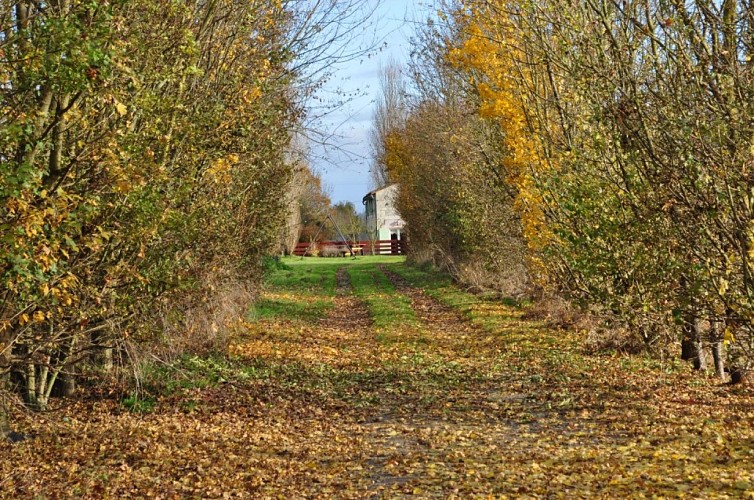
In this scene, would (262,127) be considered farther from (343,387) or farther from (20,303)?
(20,303)

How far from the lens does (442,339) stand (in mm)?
19672

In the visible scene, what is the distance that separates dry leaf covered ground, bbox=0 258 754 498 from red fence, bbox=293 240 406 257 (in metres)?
56.6

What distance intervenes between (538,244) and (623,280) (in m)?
5.23

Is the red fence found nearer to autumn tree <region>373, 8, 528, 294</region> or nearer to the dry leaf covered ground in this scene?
autumn tree <region>373, 8, 528, 294</region>

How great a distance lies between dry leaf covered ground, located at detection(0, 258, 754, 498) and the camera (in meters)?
8.12

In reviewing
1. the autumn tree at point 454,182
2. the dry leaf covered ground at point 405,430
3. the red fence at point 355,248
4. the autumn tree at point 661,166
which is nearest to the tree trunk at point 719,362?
the dry leaf covered ground at point 405,430

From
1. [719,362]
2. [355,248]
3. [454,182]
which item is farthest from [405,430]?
[355,248]

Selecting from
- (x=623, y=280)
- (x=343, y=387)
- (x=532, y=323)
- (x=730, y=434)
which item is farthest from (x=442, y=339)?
(x=730, y=434)

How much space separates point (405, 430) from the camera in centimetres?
1082

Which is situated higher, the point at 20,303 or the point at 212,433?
the point at 20,303

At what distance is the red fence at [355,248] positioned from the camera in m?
74.9

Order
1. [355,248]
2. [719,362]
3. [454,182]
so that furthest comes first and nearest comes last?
[355,248] → [454,182] → [719,362]

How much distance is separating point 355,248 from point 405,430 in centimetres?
6939

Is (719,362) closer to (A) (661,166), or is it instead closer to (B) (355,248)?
(A) (661,166)
